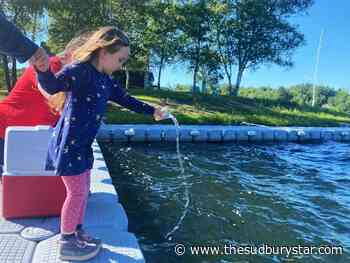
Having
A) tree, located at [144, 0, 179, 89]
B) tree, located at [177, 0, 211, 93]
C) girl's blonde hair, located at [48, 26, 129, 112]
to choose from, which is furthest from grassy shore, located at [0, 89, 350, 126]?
girl's blonde hair, located at [48, 26, 129, 112]

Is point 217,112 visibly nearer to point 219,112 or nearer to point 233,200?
point 219,112

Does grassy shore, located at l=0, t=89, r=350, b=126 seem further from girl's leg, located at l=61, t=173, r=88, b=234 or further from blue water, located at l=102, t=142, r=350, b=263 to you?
girl's leg, located at l=61, t=173, r=88, b=234

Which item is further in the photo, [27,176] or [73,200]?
[27,176]

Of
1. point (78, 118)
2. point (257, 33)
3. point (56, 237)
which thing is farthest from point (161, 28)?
point (78, 118)

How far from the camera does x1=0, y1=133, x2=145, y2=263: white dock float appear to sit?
280 centimetres

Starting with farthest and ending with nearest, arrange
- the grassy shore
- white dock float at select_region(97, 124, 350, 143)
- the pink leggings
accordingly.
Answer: the grassy shore, white dock float at select_region(97, 124, 350, 143), the pink leggings

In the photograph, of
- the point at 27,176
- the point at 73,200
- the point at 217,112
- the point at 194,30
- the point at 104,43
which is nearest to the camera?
the point at 104,43

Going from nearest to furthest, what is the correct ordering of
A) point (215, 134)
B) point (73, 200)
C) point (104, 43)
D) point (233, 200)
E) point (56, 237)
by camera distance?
point (104, 43) < point (73, 200) < point (56, 237) < point (233, 200) < point (215, 134)

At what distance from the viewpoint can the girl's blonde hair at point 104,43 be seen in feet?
8.27

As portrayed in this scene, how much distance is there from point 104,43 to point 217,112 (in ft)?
40.9

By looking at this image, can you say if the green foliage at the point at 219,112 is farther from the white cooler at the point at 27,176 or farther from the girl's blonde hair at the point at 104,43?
the girl's blonde hair at the point at 104,43

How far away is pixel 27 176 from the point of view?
11.1ft

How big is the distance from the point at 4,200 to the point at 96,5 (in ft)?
46.2

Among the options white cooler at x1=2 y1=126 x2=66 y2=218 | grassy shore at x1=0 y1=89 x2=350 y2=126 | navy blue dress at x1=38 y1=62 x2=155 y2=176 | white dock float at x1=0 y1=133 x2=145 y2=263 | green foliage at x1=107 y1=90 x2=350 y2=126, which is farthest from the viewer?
green foliage at x1=107 y1=90 x2=350 y2=126
